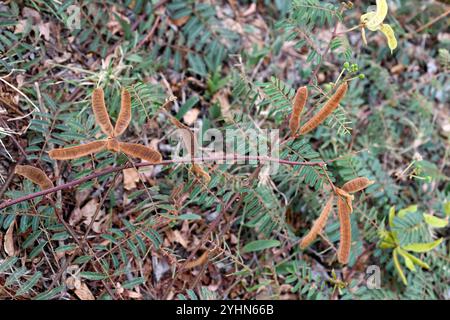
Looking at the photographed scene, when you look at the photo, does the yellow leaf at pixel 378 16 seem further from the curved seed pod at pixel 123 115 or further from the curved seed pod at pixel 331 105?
the curved seed pod at pixel 123 115

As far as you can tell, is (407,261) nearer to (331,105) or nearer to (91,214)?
(331,105)

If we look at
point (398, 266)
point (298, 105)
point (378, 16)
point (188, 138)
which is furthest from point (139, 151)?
point (398, 266)

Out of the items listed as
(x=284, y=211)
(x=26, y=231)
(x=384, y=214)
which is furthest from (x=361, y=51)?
(x=26, y=231)

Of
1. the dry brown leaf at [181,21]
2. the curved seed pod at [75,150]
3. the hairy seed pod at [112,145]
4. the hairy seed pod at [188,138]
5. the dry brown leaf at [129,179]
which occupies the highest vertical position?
the hairy seed pod at [112,145]

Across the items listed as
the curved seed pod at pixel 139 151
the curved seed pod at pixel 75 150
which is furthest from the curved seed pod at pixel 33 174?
the curved seed pod at pixel 139 151

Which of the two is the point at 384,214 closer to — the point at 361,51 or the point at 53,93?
the point at 361,51
